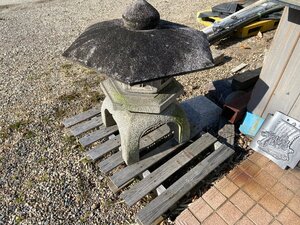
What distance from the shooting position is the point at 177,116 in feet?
9.16

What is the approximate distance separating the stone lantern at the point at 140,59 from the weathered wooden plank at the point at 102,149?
0.39 meters

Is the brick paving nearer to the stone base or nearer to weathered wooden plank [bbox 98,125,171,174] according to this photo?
the stone base

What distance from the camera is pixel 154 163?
2.92 m

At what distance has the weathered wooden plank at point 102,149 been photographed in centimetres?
298

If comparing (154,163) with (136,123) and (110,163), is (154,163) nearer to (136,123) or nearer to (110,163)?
(110,163)

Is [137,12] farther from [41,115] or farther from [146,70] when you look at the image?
[41,115]

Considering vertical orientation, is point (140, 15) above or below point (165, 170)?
above

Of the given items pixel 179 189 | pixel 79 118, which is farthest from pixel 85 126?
pixel 179 189

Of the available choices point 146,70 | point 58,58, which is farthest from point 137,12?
point 58,58

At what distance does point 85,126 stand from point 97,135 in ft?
0.87

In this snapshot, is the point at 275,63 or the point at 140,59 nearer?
the point at 140,59

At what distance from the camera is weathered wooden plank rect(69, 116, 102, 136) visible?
3352 millimetres

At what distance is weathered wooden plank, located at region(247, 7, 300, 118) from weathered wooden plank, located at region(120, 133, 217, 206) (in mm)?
769

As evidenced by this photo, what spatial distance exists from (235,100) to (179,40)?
1.59 meters
